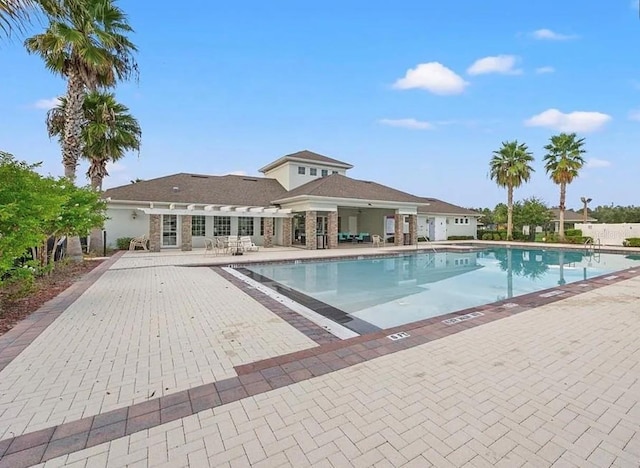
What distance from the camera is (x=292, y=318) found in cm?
640

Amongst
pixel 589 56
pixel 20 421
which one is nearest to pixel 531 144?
pixel 589 56

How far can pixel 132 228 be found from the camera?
21.5 metres

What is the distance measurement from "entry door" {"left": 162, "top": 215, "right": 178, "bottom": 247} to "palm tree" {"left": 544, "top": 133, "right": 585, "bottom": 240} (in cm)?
3162

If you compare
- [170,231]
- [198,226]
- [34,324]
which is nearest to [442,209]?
[198,226]

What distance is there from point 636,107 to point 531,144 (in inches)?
428

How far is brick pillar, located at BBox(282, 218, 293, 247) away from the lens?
79.5ft

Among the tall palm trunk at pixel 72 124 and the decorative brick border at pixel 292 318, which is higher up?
the tall palm trunk at pixel 72 124

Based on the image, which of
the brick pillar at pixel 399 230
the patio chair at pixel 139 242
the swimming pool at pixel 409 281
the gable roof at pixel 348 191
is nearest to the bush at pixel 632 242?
the swimming pool at pixel 409 281

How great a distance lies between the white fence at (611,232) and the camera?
2714 cm

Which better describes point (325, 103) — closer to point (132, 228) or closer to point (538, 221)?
point (132, 228)

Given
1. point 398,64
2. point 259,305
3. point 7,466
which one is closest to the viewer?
point 7,466

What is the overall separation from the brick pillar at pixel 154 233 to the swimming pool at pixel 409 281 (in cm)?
834

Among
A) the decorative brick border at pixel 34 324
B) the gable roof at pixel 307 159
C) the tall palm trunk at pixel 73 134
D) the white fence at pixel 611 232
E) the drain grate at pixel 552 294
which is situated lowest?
the drain grate at pixel 552 294

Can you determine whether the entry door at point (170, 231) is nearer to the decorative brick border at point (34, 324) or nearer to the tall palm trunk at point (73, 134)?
the tall palm trunk at point (73, 134)
